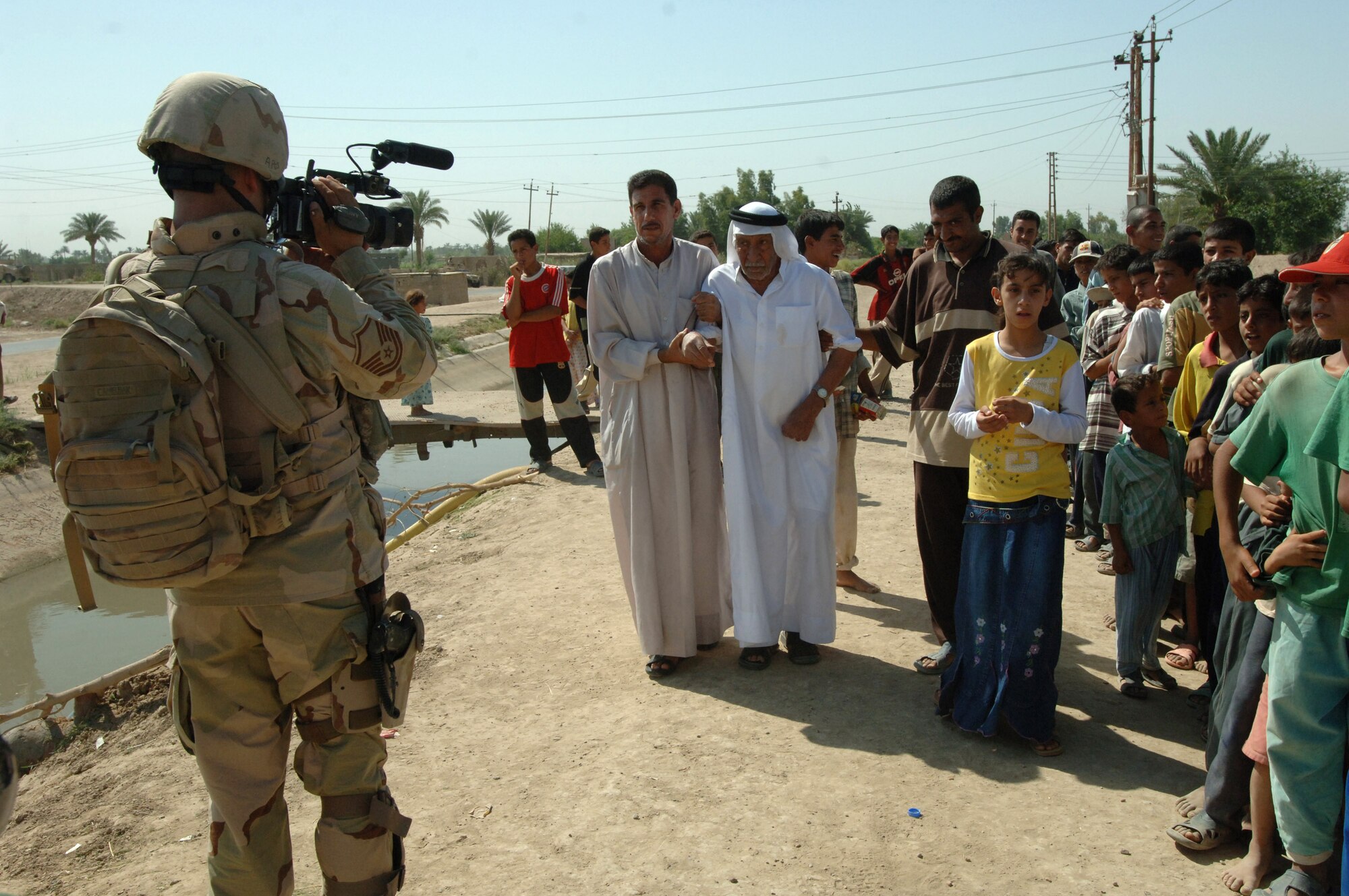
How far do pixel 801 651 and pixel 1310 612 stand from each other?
7.29 feet

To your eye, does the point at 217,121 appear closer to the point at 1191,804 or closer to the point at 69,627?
the point at 1191,804

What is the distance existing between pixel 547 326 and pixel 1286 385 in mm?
6742

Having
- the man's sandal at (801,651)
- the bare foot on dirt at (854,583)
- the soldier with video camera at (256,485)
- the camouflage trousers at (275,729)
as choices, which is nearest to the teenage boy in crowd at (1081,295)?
the bare foot on dirt at (854,583)

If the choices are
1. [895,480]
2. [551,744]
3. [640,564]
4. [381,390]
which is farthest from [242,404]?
[895,480]

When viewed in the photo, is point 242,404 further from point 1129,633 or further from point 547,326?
point 547,326

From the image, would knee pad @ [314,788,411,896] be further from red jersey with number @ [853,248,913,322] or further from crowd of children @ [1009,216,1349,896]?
red jersey with number @ [853,248,913,322]

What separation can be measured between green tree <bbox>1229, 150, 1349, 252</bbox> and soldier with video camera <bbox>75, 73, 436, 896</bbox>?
40.1 metres

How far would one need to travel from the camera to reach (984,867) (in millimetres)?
2822

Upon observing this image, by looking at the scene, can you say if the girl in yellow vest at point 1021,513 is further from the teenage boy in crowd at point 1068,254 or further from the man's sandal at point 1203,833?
the teenage boy in crowd at point 1068,254

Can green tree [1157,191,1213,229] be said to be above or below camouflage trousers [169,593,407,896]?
above

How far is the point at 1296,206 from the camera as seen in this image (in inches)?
1448

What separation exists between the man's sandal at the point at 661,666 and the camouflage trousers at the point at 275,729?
1859 millimetres

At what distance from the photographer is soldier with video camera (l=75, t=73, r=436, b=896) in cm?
215

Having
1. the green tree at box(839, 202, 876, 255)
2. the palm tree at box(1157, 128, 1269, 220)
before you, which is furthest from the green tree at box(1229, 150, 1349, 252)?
the green tree at box(839, 202, 876, 255)
